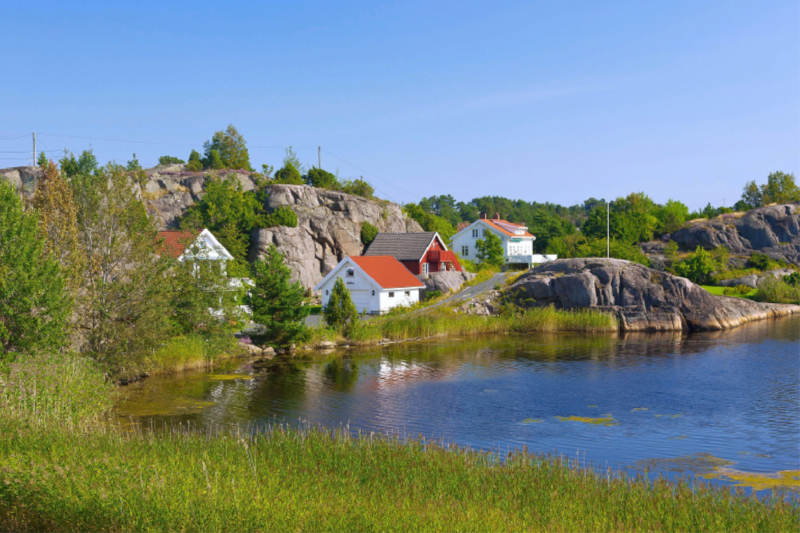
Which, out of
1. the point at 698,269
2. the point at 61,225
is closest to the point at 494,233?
the point at 698,269

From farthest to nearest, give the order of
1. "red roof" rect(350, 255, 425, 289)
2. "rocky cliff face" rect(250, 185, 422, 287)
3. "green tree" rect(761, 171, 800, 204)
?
"green tree" rect(761, 171, 800, 204)
"rocky cliff face" rect(250, 185, 422, 287)
"red roof" rect(350, 255, 425, 289)

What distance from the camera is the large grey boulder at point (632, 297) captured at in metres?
55.0

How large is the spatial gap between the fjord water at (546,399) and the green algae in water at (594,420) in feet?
0.26

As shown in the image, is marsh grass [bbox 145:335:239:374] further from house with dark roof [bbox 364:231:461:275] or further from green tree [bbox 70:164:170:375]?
house with dark roof [bbox 364:231:461:275]

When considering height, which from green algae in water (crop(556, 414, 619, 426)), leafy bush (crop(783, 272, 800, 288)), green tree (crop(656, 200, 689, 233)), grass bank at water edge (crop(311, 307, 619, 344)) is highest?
green tree (crop(656, 200, 689, 233))

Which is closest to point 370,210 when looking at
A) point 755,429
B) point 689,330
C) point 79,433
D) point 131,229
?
point 689,330

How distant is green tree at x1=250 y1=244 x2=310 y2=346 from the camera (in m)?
40.0

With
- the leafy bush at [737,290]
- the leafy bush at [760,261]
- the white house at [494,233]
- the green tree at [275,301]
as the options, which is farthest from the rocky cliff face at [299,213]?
the leafy bush at [760,261]

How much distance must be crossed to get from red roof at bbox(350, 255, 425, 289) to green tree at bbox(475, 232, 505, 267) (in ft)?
77.7

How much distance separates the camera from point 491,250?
85688mm

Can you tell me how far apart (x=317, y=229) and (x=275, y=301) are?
32.3 metres

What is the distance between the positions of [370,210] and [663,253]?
43599 mm

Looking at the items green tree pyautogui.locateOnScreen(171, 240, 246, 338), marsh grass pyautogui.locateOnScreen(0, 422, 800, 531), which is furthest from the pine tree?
marsh grass pyautogui.locateOnScreen(0, 422, 800, 531)

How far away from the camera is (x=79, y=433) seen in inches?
631
